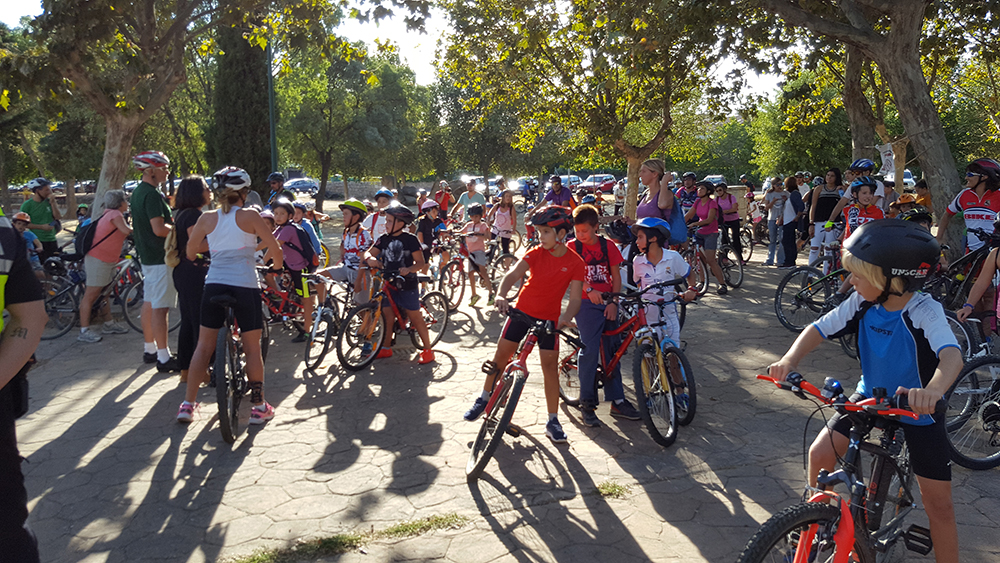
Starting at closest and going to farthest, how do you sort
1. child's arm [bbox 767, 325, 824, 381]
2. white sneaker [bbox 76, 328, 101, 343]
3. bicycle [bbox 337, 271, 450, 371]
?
child's arm [bbox 767, 325, 824, 381] → bicycle [bbox 337, 271, 450, 371] → white sneaker [bbox 76, 328, 101, 343]

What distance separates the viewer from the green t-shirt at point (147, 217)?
6.66 meters

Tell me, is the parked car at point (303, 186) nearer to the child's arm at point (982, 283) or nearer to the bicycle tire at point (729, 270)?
the bicycle tire at point (729, 270)

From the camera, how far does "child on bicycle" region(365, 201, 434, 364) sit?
7.36 meters

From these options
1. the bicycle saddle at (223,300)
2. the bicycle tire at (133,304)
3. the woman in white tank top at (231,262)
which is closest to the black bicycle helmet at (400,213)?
the woman in white tank top at (231,262)

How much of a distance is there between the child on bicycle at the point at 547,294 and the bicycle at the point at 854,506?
240 cm

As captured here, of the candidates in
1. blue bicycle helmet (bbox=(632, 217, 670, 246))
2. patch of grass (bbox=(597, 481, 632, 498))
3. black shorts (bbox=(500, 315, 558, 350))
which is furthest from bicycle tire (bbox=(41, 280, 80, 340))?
patch of grass (bbox=(597, 481, 632, 498))

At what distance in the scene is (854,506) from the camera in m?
2.67

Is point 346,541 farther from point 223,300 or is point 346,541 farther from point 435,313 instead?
point 435,313

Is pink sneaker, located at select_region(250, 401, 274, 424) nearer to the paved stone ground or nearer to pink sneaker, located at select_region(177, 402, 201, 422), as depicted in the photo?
the paved stone ground

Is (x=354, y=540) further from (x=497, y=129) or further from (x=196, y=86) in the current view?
(x=497, y=129)

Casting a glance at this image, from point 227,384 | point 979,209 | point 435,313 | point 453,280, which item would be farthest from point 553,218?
point 453,280

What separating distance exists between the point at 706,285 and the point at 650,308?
586 cm

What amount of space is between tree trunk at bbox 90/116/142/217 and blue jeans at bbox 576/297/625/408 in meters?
8.86

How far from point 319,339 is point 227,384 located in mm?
2222
